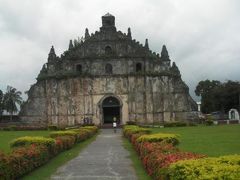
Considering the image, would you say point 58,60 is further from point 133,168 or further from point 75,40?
point 133,168

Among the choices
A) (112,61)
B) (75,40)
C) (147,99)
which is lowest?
(147,99)

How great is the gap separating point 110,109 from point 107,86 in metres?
5.45

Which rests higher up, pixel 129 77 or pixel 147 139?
pixel 129 77

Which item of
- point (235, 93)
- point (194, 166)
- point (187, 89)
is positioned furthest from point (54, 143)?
point (235, 93)

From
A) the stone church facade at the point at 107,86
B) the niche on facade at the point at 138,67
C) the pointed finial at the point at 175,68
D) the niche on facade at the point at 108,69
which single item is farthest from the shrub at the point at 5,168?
the pointed finial at the point at 175,68

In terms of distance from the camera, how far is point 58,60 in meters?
61.2

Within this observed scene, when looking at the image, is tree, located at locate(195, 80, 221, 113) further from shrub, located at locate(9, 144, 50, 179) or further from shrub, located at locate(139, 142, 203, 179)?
shrub, located at locate(139, 142, 203, 179)

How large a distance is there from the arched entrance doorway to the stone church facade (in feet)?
0.41

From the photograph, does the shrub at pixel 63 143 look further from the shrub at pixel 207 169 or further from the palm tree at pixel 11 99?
the palm tree at pixel 11 99

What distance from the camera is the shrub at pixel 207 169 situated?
26.1ft

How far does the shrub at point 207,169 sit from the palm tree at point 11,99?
9277 cm

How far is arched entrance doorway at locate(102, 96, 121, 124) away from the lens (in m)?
59.7

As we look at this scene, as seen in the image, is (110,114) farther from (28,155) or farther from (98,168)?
(28,155)

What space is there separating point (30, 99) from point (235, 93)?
1619 inches
